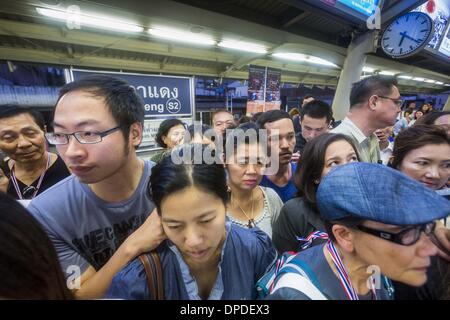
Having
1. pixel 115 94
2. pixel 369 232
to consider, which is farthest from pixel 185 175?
pixel 369 232

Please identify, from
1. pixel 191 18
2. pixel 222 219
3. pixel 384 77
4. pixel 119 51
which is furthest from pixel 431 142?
pixel 119 51

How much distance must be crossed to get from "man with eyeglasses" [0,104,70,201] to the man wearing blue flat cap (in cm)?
174

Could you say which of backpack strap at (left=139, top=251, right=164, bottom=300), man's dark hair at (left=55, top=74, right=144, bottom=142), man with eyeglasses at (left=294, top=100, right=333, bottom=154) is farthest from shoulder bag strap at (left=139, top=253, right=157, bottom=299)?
man with eyeglasses at (left=294, top=100, right=333, bottom=154)

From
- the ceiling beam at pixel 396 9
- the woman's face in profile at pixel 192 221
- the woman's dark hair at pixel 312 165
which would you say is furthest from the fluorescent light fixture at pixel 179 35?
the woman's face in profile at pixel 192 221

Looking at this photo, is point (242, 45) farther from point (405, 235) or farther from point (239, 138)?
point (405, 235)

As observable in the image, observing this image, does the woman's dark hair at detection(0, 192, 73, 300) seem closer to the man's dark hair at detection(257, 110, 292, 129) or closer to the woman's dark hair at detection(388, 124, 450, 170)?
the man's dark hair at detection(257, 110, 292, 129)

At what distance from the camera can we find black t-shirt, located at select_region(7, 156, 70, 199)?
1.50 m

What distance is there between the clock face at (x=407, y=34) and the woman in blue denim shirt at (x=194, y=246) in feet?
15.2

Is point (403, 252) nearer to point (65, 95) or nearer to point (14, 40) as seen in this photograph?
point (65, 95)

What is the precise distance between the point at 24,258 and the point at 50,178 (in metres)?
1.27

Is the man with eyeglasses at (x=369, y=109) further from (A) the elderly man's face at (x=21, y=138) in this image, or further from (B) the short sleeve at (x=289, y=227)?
(A) the elderly man's face at (x=21, y=138)

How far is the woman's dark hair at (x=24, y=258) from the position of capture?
54 cm

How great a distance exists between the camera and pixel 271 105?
502cm

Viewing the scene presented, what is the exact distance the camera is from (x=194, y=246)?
2.72ft
